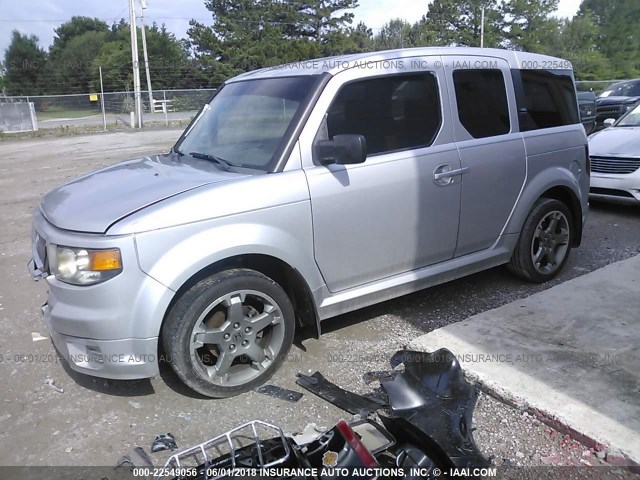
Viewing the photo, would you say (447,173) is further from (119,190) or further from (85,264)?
(85,264)

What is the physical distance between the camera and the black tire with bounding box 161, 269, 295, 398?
3.04 m

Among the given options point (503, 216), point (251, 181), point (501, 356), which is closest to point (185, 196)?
point (251, 181)

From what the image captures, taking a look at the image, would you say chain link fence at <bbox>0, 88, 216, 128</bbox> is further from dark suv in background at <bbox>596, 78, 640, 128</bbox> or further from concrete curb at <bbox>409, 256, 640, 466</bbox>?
concrete curb at <bbox>409, 256, 640, 466</bbox>

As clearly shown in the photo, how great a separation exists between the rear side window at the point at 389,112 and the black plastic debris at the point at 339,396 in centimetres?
157

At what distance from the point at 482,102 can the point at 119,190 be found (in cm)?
282

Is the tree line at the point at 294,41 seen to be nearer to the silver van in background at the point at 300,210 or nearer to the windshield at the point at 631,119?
the windshield at the point at 631,119

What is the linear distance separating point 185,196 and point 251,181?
16.3 inches

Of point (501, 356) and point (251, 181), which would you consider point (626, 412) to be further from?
point (251, 181)

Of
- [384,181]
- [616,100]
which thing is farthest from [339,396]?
[616,100]

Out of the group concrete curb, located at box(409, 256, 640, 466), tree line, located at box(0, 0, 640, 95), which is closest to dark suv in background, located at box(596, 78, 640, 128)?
concrete curb, located at box(409, 256, 640, 466)

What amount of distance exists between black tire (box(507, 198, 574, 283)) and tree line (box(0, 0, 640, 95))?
47.3 m

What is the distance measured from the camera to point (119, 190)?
3.33m

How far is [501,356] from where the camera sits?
139 inches

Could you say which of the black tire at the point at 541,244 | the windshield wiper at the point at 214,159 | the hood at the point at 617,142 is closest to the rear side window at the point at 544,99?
the black tire at the point at 541,244
